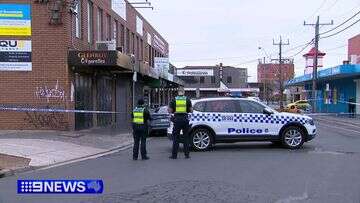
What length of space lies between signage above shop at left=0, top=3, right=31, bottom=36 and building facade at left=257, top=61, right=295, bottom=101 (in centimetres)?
10645

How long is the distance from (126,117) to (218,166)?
1011 inches

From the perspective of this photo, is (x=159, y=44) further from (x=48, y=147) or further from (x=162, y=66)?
(x=48, y=147)

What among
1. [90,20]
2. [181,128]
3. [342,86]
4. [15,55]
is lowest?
[181,128]

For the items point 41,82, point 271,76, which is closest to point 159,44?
point 41,82

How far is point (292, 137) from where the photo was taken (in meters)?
18.1

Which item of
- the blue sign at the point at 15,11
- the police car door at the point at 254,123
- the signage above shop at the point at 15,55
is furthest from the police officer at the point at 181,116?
the blue sign at the point at 15,11

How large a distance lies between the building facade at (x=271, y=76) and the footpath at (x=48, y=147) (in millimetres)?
107173

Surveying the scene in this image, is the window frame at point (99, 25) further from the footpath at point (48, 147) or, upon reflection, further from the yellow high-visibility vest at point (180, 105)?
the yellow high-visibility vest at point (180, 105)

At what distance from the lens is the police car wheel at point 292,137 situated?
712 inches

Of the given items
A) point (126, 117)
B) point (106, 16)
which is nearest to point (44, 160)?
point (106, 16)

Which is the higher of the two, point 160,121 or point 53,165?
point 160,121

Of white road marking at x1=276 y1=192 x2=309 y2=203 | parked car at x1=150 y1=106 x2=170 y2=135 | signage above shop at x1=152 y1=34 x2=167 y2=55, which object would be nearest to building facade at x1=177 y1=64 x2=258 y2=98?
signage above shop at x1=152 y1=34 x2=167 y2=55

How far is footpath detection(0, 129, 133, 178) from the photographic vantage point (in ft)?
47.5

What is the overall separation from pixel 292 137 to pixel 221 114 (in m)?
2.23
